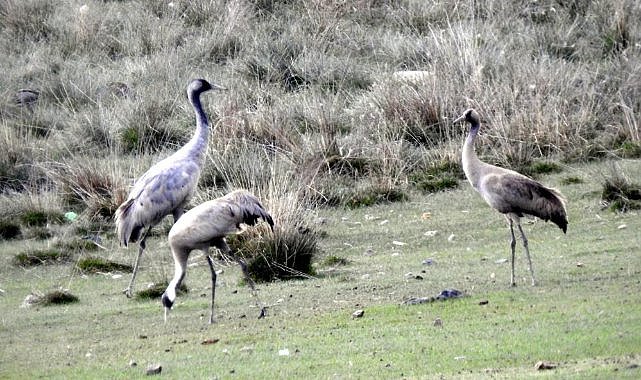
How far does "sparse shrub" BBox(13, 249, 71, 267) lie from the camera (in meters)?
14.8

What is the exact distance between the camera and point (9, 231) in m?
16.4

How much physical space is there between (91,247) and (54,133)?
5899 millimetres

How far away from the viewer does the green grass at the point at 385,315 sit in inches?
339

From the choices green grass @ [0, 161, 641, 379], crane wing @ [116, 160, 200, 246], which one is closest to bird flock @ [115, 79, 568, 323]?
green grass @ [0, 161, 641, 379]

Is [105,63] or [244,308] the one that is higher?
[244,308]

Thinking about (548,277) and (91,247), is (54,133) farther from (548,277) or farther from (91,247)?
(548,277)

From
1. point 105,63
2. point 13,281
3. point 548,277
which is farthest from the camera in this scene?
point 105,63

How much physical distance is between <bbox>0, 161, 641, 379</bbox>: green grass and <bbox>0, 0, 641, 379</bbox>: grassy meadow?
0.03m

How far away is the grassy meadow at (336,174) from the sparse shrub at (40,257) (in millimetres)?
39

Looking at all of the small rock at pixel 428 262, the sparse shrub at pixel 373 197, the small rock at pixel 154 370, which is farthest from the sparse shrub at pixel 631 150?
the small rock at pixel 154 370

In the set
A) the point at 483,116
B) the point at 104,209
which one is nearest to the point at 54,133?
the point at 104,209

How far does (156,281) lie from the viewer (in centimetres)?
1305

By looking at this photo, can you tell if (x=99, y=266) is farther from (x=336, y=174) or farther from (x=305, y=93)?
(x=305, y=93)

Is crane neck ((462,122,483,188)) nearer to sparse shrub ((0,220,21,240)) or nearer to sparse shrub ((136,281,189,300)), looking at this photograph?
sparse shrub ((136,281,189,300))
